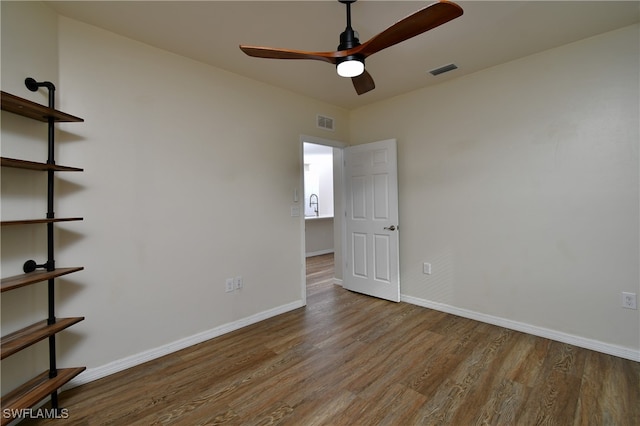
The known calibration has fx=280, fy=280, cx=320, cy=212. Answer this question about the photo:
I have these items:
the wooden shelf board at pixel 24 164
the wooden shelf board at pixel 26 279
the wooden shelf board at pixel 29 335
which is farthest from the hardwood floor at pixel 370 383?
the wooden shelf board at pixel 24 164

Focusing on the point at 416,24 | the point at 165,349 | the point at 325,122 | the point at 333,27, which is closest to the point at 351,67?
the point at 416,24

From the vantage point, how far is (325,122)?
3.76m

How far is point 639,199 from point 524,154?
33.5 inches

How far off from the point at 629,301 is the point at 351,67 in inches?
111

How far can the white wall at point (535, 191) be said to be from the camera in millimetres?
2248

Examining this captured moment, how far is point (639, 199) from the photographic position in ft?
7.10

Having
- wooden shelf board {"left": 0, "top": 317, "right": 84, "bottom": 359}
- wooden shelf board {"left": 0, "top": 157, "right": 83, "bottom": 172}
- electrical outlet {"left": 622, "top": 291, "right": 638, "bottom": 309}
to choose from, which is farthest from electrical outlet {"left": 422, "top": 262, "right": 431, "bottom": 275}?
wooden shelf board {"left": 0, "top": 157, "right": 83, "bottom": 172}

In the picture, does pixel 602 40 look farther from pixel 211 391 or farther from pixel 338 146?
pixel 211 391

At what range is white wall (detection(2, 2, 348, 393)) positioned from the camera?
2.02m

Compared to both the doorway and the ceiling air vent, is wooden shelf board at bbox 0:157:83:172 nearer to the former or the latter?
the ceiling air vent

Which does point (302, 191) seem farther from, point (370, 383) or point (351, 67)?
point (370, 383)

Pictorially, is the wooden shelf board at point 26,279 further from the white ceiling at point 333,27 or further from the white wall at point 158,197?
the white ceiling at point 333,27

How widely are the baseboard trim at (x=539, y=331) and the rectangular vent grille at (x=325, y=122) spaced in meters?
2.47

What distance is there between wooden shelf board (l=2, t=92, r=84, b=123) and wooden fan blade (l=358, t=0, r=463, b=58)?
181 centimetres
